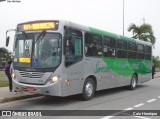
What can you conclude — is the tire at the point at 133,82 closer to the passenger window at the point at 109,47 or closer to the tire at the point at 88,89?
the passenger window at the point at 109,47

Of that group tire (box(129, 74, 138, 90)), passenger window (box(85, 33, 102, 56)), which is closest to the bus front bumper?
passenger window (box(85, 33, 102, 56))

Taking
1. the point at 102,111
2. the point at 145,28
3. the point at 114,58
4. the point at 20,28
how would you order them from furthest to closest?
the point at 145,28 → the point at 114,58 → the point at 20,28 → the point at 102,111

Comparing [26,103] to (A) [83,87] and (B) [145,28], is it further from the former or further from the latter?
(B) [145,28]

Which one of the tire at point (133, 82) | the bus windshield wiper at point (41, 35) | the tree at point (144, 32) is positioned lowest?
the tire at point (133, 82)

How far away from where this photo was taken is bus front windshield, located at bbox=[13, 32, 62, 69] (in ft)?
37.7

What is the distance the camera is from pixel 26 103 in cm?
1195

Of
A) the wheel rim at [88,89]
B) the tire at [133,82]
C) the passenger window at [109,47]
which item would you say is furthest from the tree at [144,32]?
the wheel rim at [88,89]

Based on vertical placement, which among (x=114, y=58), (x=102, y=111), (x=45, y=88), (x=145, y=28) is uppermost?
(x=145, y=28)

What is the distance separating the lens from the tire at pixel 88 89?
13.0 metres

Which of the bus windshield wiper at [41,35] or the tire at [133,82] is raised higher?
the bus windshield wiper at [41,35]

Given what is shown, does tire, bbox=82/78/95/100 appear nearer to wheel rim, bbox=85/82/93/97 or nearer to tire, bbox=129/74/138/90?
wheel rim, bbox=85/82/93/97

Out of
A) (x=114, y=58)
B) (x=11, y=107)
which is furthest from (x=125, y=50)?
(x=11, y=107)

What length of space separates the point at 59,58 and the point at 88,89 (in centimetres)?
245

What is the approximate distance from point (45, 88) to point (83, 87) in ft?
6.72
